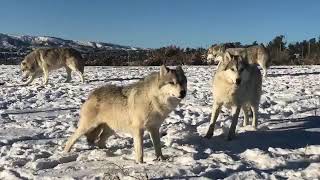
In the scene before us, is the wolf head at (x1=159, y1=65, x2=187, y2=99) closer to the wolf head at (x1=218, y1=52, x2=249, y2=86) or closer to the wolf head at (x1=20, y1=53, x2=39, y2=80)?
the wolf head at (x1=218, y1=52, x2=249, y2=86)

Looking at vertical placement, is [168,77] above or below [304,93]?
above

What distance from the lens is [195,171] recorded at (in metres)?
7.08

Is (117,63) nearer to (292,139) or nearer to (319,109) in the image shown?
(319,109)

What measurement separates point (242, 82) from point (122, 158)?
2.62 meters

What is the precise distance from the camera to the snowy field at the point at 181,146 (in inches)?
279

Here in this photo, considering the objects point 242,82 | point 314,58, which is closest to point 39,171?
point 242,82

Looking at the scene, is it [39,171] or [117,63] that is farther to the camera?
[117,63]

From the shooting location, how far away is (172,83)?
7336 mm

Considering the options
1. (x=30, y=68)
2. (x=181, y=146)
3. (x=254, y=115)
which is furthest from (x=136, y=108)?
(x=30, y=68)

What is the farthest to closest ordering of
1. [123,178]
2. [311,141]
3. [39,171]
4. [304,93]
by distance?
1. [304,93]
2. [311,141]
3. [39,171]
4. [123,178]

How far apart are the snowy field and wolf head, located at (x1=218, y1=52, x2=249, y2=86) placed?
37.7 inches

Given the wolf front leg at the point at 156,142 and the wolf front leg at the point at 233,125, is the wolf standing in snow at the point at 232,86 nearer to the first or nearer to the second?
the wolf front leg at the point at 233,125

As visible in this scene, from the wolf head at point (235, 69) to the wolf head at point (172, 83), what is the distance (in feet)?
5.97

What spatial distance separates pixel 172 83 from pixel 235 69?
6.85 feet
